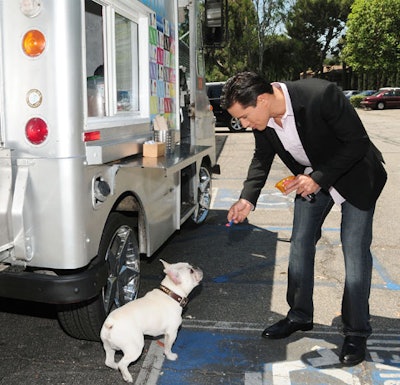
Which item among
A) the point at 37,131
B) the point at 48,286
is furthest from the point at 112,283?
the point at 37,131

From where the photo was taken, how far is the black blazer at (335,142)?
298 centimetres

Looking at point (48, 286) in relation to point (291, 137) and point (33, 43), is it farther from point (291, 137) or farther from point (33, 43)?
point (291, 137)

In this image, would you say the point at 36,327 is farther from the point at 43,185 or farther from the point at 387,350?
the point at 387,350

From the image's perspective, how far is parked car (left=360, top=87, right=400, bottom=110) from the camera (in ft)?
120

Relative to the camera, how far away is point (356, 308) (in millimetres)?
3348

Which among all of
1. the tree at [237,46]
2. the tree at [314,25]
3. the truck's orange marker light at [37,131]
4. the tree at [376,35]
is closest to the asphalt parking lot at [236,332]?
the truck's orange marker light at [37,131]

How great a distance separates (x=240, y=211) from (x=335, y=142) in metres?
0.83

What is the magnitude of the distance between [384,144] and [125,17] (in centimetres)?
A: 1442

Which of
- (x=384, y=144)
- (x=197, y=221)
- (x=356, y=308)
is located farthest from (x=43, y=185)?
(x=384, y=144)

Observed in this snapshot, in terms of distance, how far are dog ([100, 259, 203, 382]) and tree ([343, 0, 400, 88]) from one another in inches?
1645

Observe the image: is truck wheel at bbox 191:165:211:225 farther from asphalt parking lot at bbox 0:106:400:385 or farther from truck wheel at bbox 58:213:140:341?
truck wheel at bbox 58:213:140:341

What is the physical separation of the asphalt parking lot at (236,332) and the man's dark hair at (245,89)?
5.50ft

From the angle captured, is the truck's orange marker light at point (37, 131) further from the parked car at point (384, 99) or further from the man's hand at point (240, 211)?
the parked car at point (384, 99)

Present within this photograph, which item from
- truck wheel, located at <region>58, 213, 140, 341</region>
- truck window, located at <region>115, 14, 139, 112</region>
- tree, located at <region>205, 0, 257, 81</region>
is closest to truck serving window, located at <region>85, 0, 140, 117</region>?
truck window, located at <region>115, 14, 139, 112</region>
